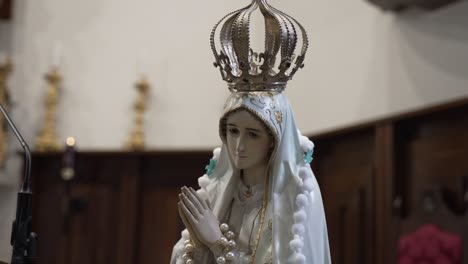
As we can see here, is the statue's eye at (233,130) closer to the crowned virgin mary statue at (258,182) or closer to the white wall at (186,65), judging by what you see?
the crowned virgin mary statue at (258,182)

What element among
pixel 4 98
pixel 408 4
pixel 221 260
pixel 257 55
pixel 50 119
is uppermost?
pixel 408 4

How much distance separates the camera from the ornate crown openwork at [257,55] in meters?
2.92

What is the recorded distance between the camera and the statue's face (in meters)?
2.86

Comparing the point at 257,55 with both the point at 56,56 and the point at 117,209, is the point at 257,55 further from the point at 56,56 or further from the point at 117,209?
the point at 56,56

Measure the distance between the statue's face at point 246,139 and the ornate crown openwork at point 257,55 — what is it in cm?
12

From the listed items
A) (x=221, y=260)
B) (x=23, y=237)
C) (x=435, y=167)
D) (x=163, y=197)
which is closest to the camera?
(x=23, y=237)

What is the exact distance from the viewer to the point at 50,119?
6.34m

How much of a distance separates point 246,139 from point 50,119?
375 cm

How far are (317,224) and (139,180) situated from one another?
3238 mm

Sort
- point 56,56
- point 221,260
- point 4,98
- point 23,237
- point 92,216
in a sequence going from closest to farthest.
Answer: point 23,237
point 221,260
point 92,216
point 4,98
point 56,56

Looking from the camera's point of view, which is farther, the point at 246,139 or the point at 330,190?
the point at 330,190

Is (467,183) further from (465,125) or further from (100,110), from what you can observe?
(100,110)

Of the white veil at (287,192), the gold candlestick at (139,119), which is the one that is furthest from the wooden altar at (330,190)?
the white veil at (287,192)

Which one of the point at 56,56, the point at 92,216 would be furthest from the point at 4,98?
the point at 92,216
